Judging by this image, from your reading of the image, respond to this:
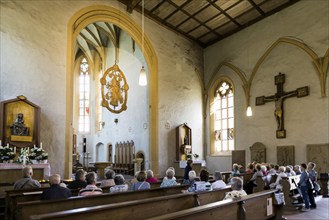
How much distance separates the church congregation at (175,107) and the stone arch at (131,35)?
44 millimetres

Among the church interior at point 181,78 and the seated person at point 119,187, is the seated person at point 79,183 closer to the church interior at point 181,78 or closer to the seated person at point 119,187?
the seated person at point 119,187

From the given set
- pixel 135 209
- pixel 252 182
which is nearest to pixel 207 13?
pixel 252 182

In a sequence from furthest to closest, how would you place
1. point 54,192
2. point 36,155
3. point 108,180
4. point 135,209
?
point 36,155, point 108,180, point 54,192, point 135,209

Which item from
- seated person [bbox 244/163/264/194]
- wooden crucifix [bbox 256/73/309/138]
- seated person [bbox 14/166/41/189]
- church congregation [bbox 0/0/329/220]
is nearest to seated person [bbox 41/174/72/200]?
church congregation [bbox 0/0/329/220]

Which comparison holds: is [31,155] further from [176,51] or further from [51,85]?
[176,51]

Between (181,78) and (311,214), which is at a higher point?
(181,78)

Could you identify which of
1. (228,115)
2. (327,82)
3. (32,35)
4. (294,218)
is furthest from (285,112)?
(32,35)

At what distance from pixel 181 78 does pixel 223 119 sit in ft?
9.67

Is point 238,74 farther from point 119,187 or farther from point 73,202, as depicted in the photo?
point 73,202

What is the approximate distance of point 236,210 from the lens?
3.38m

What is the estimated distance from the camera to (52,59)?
360 inches

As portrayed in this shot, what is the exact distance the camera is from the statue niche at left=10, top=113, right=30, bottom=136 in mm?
7590

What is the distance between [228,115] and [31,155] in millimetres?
9429

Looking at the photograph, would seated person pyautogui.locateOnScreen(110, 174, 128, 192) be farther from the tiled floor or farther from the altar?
the tiled floor
